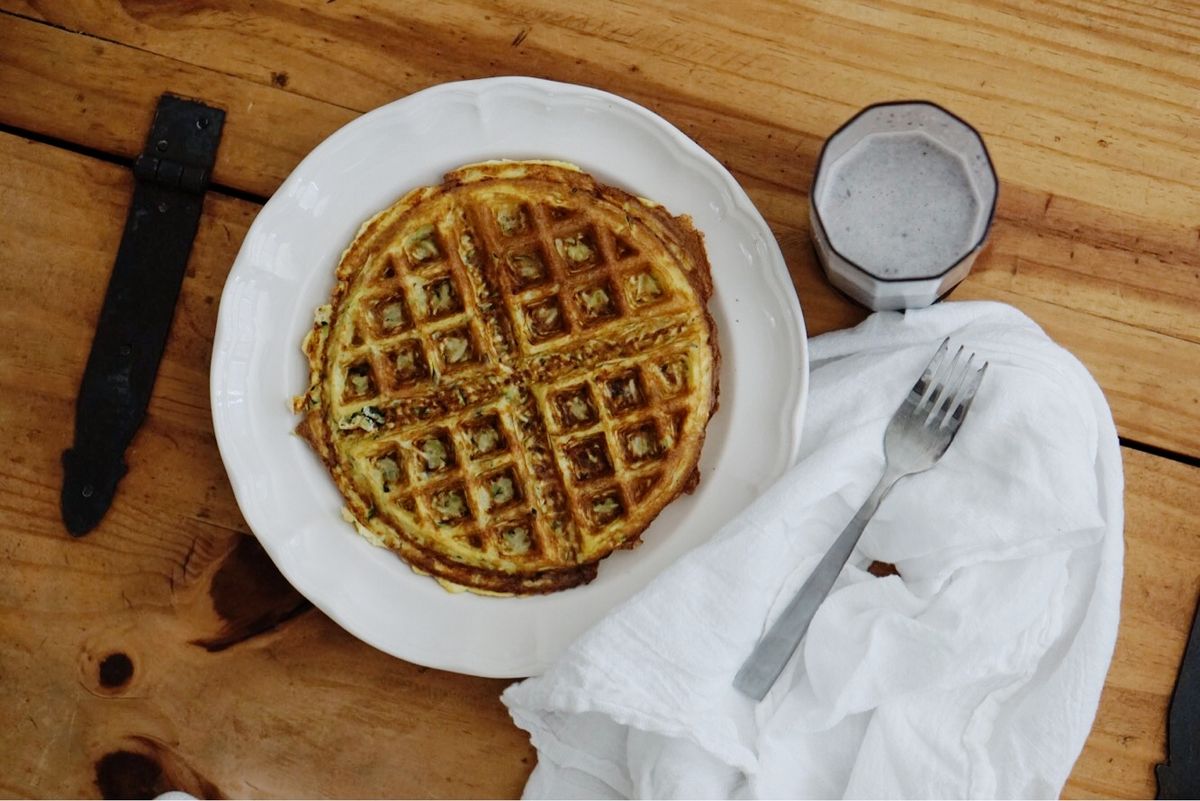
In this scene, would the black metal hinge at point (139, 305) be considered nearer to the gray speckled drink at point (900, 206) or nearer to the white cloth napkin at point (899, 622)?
the white cloth napkin at point (899, 622)

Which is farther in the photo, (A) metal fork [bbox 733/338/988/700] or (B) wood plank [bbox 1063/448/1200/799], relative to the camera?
(B) wood plank [bbox 1063/448/1200/799]

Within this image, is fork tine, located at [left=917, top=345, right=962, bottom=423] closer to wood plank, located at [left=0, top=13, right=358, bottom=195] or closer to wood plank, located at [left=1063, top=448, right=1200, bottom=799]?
wood plank, located at [left=1063, top=448, right=1200, bottom=799]

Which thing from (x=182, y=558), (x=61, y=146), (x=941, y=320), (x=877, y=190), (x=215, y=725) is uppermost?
(x=877, y=190)

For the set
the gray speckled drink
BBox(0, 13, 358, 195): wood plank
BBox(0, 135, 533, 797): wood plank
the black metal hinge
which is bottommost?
BBox(0, 135, 533, 797): wood plank

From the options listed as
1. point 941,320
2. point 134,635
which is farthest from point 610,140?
point 134,635

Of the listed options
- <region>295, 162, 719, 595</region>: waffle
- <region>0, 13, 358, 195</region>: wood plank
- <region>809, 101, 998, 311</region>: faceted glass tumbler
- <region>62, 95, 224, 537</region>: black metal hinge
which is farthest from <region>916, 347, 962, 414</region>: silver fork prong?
<region>62, 95, 224, 537</region>: black metal hinge

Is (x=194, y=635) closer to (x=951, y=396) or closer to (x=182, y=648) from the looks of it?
(x=182, y=648)

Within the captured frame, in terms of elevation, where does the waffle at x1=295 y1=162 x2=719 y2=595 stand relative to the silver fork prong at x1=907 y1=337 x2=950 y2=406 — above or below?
below

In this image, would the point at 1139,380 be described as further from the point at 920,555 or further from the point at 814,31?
the point at 814,31
